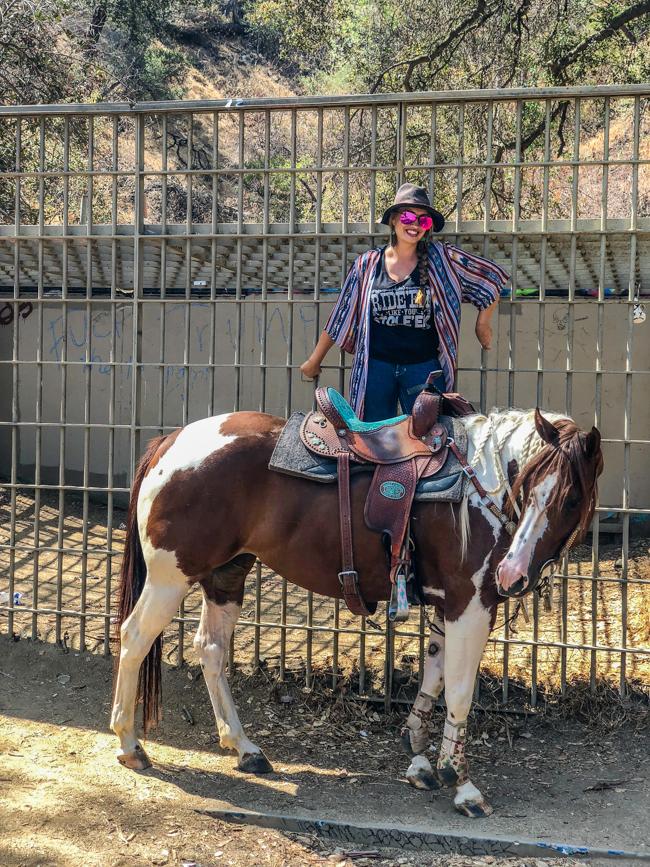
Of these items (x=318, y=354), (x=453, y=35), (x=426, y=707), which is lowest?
(x=426, y=707)

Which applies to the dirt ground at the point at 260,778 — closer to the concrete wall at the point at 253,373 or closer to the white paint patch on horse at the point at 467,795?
the white paint patch on horse at the point at 467,795

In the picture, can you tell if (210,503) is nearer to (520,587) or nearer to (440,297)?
(520,587)

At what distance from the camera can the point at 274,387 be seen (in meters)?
8.94

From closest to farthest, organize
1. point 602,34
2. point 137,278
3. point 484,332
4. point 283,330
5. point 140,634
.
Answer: point 140,634 < point 484,332 < point 137,278 < point 283,330 < point 602,34

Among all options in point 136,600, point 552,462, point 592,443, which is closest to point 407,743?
point 136,600

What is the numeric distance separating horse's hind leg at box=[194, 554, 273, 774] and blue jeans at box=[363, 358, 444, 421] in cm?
104

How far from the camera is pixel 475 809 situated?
3.11 metres

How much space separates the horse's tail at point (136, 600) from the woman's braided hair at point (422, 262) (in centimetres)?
149

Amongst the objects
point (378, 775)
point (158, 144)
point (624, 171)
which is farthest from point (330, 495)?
point (158, 144)

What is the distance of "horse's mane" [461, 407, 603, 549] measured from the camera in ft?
9.13

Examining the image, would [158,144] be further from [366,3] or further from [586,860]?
[586,860]

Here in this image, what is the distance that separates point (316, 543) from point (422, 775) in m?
1.25

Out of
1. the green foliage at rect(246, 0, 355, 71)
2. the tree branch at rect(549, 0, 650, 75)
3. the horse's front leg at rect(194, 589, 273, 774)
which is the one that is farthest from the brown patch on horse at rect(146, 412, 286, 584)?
the green foliage at rect(246, 0, 355, 71)

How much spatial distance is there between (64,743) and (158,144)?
82.3ft
